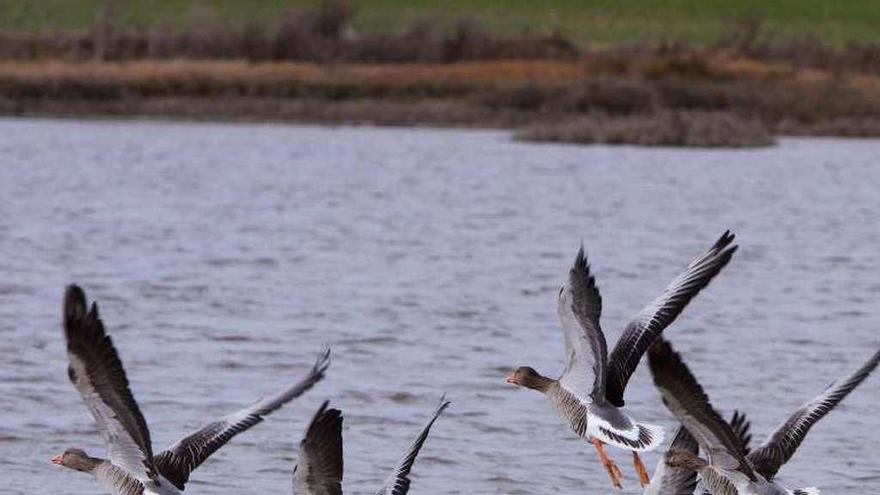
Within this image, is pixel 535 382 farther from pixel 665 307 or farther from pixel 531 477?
pixel 531 477

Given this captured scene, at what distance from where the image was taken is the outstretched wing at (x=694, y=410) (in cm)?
976

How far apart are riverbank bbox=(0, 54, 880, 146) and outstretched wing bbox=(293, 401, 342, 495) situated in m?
44.0

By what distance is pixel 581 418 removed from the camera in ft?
36.6

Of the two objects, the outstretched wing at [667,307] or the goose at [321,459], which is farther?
the outstretched wing at [667,307]

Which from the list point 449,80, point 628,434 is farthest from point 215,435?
point 449,80

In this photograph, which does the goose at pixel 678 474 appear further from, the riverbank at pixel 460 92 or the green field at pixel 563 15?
the green field at pixel 563 15

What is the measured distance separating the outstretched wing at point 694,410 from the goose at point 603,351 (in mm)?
578

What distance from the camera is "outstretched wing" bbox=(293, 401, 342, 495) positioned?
953 cm

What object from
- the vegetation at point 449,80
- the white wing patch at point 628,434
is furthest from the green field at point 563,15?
the white wing patch at point 628,434

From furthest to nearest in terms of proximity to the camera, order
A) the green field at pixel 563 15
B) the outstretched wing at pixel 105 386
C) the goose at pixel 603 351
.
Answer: the green field at pixel 563 15 < the goose at pixel 603 351 < the outstretched wing at pixel 105 386

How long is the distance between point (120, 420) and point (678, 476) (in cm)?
280

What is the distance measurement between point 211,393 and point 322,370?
19.1 ft

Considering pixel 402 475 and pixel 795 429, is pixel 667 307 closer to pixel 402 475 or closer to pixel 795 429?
pixel 795 429

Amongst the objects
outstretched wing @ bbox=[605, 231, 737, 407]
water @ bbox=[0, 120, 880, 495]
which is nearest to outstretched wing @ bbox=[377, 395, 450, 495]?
outstretched wing @ bbox=[605, 231, 737, 407]
